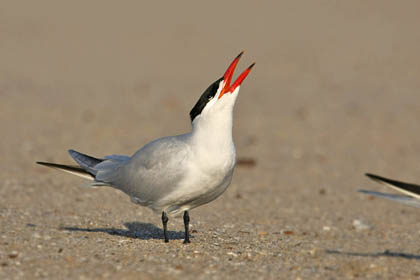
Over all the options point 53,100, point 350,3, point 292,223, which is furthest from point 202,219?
point 350,3

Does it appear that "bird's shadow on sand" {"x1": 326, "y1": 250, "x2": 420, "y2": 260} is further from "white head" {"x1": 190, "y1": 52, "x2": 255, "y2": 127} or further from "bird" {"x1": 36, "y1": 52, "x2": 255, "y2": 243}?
"white head" {"x1": 190, "y1": 52, "x2": 255, "y2": 127}

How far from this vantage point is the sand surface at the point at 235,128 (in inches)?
200

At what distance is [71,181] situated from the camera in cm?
862

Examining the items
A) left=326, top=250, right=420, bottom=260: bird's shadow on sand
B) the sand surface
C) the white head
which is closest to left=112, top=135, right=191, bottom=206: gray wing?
the white head

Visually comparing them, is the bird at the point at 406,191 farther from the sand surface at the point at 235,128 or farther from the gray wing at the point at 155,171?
the gray wing at the point at 155,171

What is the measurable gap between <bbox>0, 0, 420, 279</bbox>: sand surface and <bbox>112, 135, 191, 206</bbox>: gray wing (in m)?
0.38

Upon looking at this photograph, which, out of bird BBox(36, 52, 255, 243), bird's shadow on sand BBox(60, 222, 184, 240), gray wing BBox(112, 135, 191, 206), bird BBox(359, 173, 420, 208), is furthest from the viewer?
bird's shadow on sand BBox(60, 222, 184, 240)

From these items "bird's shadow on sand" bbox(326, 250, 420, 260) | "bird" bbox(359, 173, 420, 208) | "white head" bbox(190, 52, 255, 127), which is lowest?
"bird's shadow on sand" bbox(326, 250, 420, 260)

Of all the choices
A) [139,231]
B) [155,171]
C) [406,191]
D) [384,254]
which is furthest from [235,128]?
[406,191]

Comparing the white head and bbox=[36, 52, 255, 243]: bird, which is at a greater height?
the white head

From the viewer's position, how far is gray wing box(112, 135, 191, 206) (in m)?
5.14

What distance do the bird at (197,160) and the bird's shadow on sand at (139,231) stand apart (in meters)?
0.57

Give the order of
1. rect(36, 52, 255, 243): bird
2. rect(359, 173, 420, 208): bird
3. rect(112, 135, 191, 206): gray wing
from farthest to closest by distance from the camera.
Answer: rect(112, 135, 191, 206): gray wing < rect(36, 52, 255, 243): bird < rect(359, 173, 420, 208): bird

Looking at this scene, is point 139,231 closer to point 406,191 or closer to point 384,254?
point 384,254
